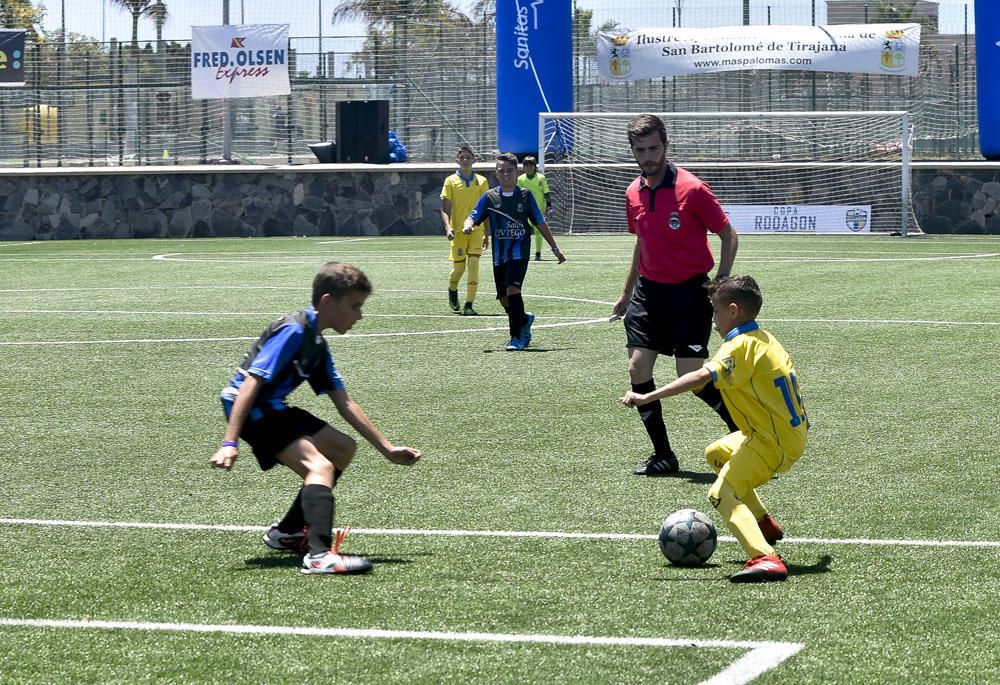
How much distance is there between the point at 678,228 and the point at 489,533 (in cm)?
267

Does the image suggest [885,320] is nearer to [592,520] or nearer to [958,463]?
[958,463]

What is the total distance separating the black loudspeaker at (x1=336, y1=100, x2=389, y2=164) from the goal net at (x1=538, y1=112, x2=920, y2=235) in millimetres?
3878

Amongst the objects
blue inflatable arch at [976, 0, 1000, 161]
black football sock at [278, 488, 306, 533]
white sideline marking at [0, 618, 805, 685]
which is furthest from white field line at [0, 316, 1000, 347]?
blue inflatable arch at [976, 0, 1000, 161]

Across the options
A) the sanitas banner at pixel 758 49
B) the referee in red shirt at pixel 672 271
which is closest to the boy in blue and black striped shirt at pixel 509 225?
the referee in red shirt at pixel 672 271

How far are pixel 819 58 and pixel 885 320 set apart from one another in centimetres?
2199

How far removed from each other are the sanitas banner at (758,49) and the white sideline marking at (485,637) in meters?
32.9

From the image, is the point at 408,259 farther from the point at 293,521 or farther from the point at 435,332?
the point at 293,521

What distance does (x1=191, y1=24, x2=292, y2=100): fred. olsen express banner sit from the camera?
1443 inches

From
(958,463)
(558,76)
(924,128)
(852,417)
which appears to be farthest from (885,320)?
(924,128)

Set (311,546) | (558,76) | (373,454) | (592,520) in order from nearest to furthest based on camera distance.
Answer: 1. (311,546)
2. (592,520)
3. (373,454)
4. (558,76)

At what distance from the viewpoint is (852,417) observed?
1025 centimetres

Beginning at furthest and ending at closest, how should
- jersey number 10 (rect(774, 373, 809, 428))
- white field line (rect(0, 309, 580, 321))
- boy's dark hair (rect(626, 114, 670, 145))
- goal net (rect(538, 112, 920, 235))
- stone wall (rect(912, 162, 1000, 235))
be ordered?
goal net (rect(538, 112, 920, 235)) < stone wall (rect(912, 162, 1000, 235)) < white field line (rect(0, 309, 580, 321)) < boy's dark hair (rect(626, 114, 670, 145)) < jersey number 10 (rect(774, 373, 809, 428))

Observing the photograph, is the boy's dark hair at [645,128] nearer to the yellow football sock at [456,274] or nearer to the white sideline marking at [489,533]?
the white sideline marking at [489,533]

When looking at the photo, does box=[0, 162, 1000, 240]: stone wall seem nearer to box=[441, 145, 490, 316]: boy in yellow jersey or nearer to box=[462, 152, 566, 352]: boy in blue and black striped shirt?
box=[441, 145, 490, 316]: boy in yellow jersey
